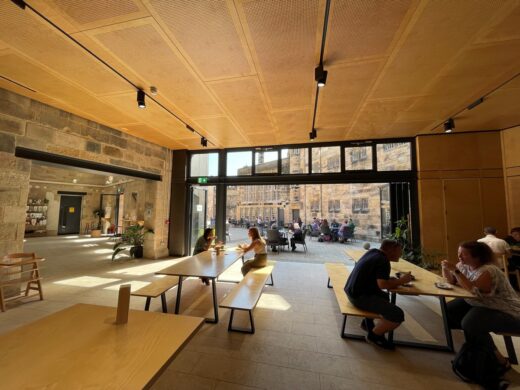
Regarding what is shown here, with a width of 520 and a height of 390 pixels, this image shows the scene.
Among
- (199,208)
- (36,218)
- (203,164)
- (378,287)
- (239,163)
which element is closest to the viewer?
(378,287)

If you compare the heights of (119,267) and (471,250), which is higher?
(471,250)

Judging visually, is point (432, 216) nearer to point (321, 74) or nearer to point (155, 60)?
point (321, 74)

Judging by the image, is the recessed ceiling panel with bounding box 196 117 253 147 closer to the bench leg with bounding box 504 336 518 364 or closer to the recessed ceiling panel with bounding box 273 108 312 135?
the recessed ceiling panel with bounding box 273 108 312 135

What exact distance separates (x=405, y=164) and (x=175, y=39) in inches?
217

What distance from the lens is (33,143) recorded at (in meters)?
3.71

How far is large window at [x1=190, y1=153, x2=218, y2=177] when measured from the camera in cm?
666

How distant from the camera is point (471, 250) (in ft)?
6.66

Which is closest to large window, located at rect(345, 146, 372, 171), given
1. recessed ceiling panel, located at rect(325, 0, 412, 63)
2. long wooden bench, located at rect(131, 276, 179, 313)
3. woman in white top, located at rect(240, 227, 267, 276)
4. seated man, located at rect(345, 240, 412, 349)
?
woman in white top, located at rect(240, 227, 267, 276)

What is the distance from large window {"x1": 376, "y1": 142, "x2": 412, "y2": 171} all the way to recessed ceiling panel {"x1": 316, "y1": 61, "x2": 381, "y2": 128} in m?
1.61

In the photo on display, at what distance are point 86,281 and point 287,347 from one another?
13.8 ft

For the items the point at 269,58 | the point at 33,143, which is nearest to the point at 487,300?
the point at 269,58

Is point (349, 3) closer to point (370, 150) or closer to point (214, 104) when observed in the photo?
point (214, 104)

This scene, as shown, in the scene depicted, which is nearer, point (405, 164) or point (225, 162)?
point (405, 164)

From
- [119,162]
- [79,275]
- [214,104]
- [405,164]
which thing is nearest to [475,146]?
[405,164]
